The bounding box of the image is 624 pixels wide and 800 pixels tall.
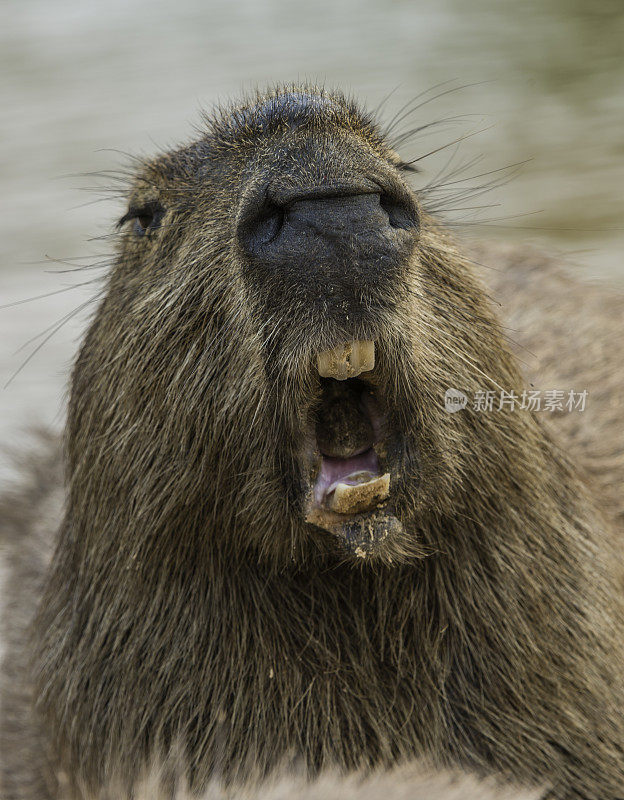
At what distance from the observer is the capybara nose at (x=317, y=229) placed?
2.11 meters

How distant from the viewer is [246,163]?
2.40 m

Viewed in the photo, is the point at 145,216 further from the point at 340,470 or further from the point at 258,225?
the point at 340,470

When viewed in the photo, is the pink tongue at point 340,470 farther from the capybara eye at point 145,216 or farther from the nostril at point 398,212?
the capybara eye at point 145,216

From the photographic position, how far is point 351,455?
2346 millimetres

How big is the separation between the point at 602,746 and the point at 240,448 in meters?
1.15

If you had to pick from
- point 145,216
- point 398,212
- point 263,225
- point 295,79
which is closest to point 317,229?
point 263,225

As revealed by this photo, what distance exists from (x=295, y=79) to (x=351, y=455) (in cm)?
666

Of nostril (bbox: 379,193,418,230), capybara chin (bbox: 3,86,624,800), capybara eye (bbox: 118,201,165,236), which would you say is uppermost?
nostril (bbox: 379,193,418,230)

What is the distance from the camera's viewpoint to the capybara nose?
211 centimetres

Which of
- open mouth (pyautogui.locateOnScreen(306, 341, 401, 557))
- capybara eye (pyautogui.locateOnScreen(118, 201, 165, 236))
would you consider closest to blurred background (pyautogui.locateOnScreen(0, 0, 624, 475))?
capybara eye (pyautogui.locateOnScreen(118, 201, 165, 236))

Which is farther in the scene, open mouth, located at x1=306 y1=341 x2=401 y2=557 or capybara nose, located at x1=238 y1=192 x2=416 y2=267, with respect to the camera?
open mouth, located at x1=306 y1=341 x2=401 y2=557

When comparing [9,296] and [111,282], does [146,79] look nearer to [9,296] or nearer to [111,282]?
[9,296]

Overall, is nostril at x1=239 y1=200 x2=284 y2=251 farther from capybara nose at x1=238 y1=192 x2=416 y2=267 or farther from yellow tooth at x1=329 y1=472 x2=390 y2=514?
yellow tooth at x1=329 y1=472 x2=390 y2=514

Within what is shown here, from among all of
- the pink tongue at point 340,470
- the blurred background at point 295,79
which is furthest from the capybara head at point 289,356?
the blurred background at point 295,79
